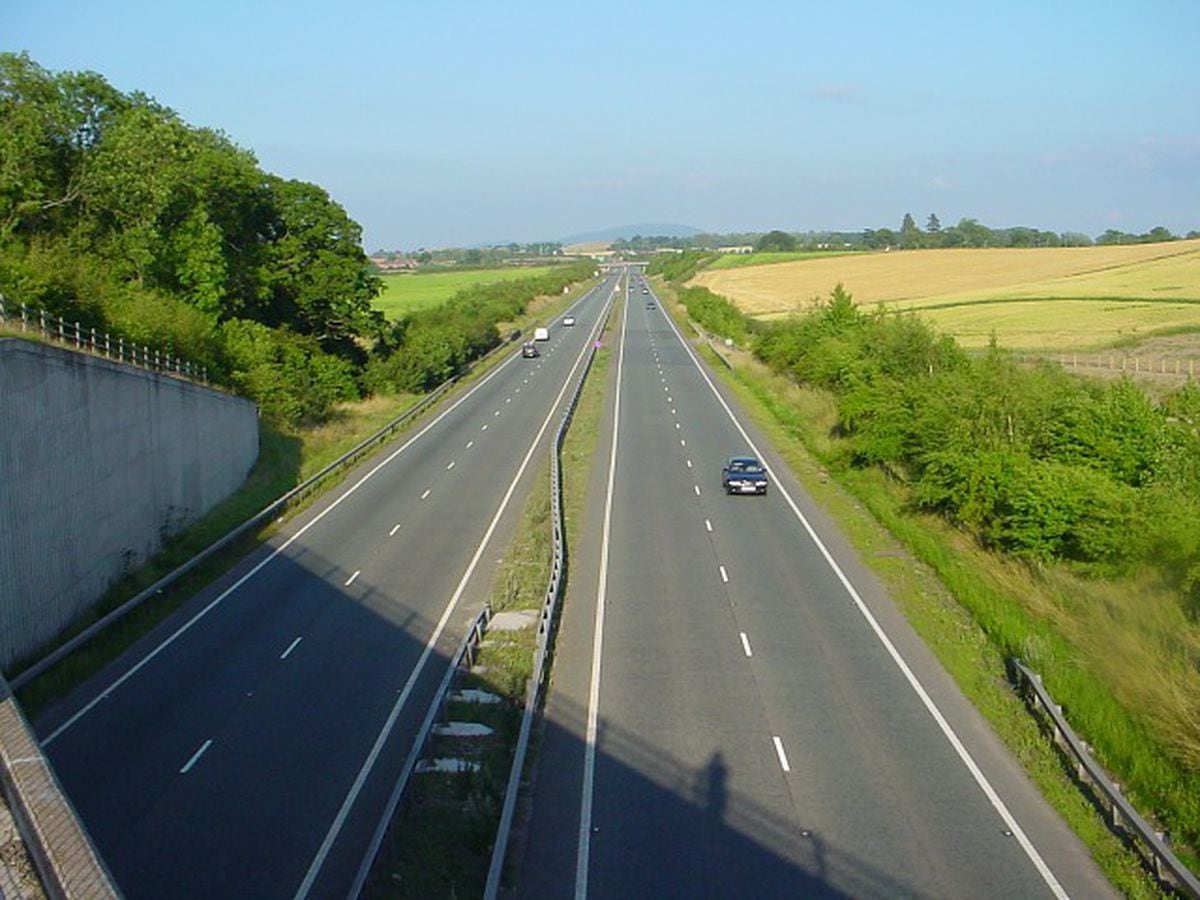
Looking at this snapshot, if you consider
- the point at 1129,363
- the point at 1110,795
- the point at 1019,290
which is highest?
the point at 1019,290

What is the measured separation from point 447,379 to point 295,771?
55646 millimetres

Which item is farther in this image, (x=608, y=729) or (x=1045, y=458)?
(x=1045, y=458)

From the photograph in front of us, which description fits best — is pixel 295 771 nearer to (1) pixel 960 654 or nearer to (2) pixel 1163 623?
(1) pixel 960 654

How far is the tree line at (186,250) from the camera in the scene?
42.2 meters

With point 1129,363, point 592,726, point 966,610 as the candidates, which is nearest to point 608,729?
point 592,726

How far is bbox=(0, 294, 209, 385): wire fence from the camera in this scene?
87.4 feet

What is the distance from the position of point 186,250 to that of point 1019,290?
246ft

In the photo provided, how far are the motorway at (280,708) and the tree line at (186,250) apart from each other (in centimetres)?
1132

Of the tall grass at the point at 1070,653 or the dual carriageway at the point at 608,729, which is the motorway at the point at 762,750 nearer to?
the dual carriageway at the point at 608,729

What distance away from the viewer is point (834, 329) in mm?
64312

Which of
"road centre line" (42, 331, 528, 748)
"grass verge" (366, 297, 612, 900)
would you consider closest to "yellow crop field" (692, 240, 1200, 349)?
"road centre line" (42, 331, 528, 748)

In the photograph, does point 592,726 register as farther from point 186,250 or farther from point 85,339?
point 186,250

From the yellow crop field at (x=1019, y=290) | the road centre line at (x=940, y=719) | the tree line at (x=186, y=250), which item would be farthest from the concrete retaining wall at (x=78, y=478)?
the yellow crop field at (x=1019, y=290)

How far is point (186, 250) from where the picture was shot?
5181 cm
